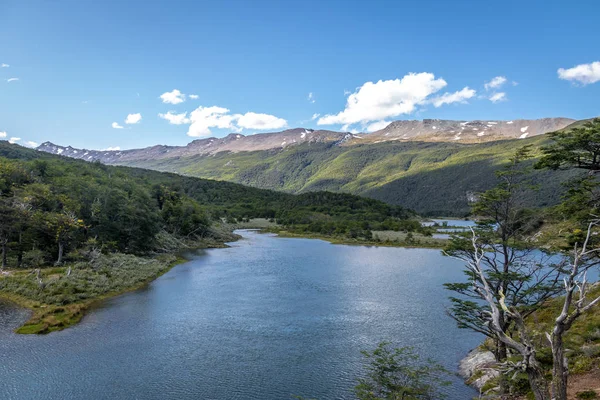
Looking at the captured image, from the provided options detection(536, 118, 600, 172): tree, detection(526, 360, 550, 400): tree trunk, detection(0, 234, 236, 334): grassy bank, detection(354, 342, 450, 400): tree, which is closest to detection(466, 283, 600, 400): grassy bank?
detection(354, 342, 450, 400): tree

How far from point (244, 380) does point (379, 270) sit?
45.2 metres

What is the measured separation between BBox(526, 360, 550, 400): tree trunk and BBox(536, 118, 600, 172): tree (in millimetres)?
16880

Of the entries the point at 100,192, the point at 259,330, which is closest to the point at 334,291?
the point at 259,330

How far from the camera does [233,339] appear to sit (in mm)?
33469

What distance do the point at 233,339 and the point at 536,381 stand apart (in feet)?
90.8

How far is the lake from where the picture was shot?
82.2 ft

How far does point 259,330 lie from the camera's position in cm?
3572

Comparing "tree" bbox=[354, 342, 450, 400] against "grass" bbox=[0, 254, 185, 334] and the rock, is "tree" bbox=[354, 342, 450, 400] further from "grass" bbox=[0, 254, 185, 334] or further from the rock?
"grass" bbox=[0, 254, 185, 334]

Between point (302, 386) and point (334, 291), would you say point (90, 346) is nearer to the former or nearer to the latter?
point (302, 386)

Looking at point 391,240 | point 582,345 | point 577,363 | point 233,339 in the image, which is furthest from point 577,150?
point 391,240

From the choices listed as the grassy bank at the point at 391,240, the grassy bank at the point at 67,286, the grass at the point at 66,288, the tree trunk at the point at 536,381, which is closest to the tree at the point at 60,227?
the grassy bank at the point at 67,286

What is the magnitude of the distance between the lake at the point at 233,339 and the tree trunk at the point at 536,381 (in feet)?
53.4

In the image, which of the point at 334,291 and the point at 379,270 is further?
the point at 379,270

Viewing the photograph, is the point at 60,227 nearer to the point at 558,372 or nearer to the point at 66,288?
the point at 66,288
